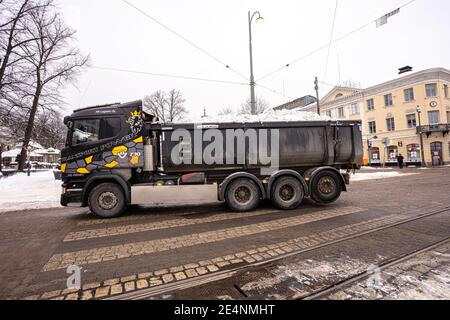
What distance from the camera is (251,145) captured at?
7.30m

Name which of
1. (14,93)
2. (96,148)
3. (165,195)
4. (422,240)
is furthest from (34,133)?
(422,240)

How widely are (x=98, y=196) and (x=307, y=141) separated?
6.69 m

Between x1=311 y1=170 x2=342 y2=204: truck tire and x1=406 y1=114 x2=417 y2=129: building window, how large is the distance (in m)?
35.5

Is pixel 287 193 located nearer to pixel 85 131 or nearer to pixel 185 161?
pixel 185 161

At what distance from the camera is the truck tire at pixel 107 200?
6867 millimetres

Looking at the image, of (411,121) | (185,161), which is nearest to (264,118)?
(185,161)

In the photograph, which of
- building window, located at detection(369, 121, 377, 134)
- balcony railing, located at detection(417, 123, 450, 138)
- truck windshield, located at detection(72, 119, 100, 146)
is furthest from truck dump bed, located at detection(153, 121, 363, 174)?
building window, located at detection(369, 121, 377, 134)

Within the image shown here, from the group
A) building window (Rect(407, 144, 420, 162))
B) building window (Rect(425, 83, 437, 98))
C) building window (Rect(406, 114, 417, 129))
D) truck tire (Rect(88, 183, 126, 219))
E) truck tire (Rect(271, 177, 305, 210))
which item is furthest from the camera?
building window (Rect(406, 114, 417, 129))

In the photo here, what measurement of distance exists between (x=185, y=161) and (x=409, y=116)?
39.7 meters

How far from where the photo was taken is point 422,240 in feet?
14.0

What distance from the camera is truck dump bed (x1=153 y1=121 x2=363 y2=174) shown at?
713cm

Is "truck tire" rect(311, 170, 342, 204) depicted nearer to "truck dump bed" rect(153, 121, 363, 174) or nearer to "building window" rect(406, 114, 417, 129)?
"truck dump bed" rect(153, 121, 363, 174)

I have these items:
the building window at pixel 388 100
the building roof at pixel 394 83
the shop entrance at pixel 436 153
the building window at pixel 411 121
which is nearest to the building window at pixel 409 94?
the building roof at pixel 394 83

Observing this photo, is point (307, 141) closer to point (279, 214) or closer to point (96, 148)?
point (279, 214)
